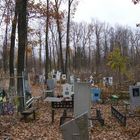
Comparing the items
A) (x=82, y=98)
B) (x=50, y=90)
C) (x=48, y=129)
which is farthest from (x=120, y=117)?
(x=50, y=90)

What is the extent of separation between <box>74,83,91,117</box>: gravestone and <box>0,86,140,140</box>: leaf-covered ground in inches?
31.6

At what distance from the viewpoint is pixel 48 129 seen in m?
14.9

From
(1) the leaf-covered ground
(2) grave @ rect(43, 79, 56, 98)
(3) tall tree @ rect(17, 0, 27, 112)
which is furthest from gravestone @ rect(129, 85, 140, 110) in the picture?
(2) grave @ rect(43, 79, 56, 98)

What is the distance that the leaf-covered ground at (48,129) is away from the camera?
13.3 m

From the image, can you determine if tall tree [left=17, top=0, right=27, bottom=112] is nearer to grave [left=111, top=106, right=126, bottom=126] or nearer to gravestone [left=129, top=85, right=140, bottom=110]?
grave [left=111, top=106, right=126, bottom=126]

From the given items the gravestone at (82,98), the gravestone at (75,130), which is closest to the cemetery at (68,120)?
the gravestone at (82,98)

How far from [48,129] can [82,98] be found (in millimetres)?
1662

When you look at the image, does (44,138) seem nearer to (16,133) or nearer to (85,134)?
(16,133)

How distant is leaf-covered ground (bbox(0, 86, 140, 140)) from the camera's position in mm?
13336

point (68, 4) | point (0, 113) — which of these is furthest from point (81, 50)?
point (0, 113)

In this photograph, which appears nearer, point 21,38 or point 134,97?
point 21,38

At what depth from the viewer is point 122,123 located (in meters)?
15.6

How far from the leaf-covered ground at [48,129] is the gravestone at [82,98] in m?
0.80

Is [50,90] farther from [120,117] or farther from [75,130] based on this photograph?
[75,130]
